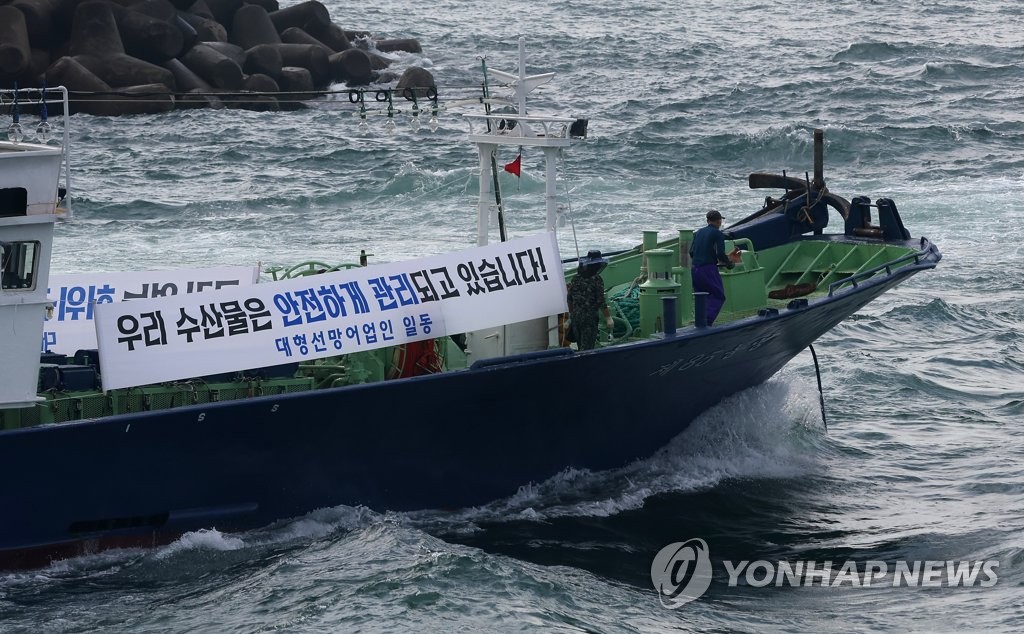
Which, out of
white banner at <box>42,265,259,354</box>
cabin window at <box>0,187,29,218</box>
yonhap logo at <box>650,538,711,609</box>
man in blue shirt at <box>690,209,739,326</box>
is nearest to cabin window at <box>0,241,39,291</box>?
cabin window at <box>0,187,29,218</box>

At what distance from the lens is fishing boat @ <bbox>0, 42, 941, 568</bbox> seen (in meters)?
12.3

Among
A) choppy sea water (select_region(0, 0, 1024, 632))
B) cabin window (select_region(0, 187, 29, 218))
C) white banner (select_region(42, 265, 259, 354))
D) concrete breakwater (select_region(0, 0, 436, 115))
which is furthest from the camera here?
concrete breakwater (select_region(0, 0, 436, 115))

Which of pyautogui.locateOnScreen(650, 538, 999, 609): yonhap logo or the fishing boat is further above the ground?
the fishing boat

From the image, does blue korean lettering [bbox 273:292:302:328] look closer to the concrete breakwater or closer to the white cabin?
the white cabin

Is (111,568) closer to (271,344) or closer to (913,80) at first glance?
(271,344)

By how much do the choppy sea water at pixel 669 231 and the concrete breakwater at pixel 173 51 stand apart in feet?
5.08

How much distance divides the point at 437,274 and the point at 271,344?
179 cm

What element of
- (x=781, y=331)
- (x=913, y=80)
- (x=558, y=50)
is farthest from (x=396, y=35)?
(x=781, y=331)

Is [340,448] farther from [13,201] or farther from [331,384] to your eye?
[13,201]

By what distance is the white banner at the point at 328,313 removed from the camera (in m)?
12.4

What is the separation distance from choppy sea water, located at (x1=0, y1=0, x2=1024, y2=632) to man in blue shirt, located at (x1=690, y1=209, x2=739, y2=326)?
158cm

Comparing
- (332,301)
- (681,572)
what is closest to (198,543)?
(332,301)

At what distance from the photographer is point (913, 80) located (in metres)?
49.4

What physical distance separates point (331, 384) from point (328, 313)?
39.0 inches
